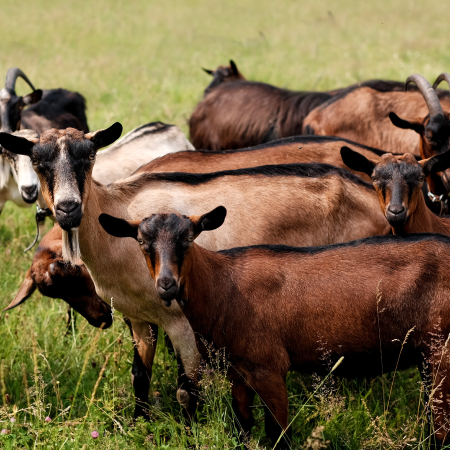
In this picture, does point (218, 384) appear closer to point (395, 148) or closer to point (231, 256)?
Answer: point (231, 256)

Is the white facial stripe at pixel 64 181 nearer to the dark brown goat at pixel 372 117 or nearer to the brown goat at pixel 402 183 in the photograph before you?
the brown goat at pixel 402 183

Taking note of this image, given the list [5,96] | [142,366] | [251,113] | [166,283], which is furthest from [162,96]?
[166,283]

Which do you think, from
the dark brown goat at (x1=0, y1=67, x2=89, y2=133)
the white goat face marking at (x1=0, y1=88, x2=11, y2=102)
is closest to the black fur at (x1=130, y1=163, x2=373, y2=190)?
the dark brown goat at (x1=0, y1=67, x2=89, y2=133)

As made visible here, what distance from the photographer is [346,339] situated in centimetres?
376

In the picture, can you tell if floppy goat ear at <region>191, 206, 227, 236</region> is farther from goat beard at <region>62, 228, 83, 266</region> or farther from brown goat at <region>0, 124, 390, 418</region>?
goat beard at <region>62, 228, 83, 266</region>

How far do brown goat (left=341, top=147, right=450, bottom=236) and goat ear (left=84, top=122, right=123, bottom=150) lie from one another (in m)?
1.57

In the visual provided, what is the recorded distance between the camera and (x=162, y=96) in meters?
13.6

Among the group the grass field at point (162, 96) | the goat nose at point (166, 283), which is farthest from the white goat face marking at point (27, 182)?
the goat nose at point (166, 283)

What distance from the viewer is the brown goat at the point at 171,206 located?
150 inches

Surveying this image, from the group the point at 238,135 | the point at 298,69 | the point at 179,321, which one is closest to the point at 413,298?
the point at 179,321

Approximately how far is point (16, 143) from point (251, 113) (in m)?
5.61

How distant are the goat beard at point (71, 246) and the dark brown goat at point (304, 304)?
36 cm

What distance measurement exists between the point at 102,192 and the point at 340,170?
1832 mm

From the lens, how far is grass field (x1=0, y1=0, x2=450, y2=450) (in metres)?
4.04
